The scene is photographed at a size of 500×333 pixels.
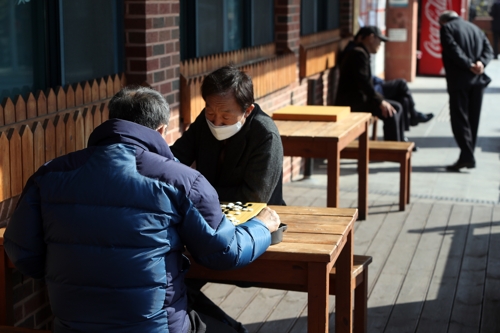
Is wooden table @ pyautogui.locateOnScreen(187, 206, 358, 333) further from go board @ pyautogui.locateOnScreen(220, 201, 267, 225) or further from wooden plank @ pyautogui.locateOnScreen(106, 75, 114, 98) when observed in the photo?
wooden plank @ pyautogui.locateOnScreen(106, 75, 114, 98)

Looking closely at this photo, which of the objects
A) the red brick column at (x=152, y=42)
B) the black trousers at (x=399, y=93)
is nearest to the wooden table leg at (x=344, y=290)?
the red brick column at (x=152, y=42)

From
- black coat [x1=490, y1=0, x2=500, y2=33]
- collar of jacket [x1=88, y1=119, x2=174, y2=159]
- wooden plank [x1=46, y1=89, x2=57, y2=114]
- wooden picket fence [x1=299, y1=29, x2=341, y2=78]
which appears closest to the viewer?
collar of jacket [x1=88, y1=119, x2=174, y2=159]

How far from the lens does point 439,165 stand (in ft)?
31.2

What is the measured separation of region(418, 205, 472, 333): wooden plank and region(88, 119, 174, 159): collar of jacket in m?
2.37

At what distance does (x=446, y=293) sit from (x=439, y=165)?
178 inches

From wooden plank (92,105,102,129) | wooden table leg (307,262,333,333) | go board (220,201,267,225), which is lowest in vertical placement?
Result: wooden table leg (307,262,333,333)

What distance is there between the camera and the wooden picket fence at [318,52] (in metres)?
8.77

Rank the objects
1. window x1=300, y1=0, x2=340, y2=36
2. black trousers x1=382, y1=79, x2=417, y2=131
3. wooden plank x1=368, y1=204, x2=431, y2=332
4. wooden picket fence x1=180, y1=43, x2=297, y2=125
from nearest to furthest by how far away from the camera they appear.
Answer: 1. wooden plank x1=368, y1=204, x2=431, y2=332
2. wooden picket fence x1=180, y1=43, x2=297, y2=125
3. window x1=300, y1=0, x2=340, y2=36
4. black trousers x1=382, y1=79, x2=417, y2=131

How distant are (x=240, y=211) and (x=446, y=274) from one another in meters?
2.61

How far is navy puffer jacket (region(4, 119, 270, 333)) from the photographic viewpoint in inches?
103

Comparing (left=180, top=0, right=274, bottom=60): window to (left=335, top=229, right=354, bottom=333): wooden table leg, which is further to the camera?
(left=180, top=0, right=274, bottom=60): window

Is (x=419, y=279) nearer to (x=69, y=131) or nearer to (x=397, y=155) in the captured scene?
(x=397, y=155)

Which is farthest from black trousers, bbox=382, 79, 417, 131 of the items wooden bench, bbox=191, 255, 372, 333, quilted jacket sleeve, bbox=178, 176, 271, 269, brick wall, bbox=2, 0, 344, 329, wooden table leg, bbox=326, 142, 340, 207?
quilted jacket sleeve, bbox=178, 176, 271, 269

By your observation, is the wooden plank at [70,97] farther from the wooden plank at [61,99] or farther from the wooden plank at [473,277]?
the wooden plank at [473,277]
